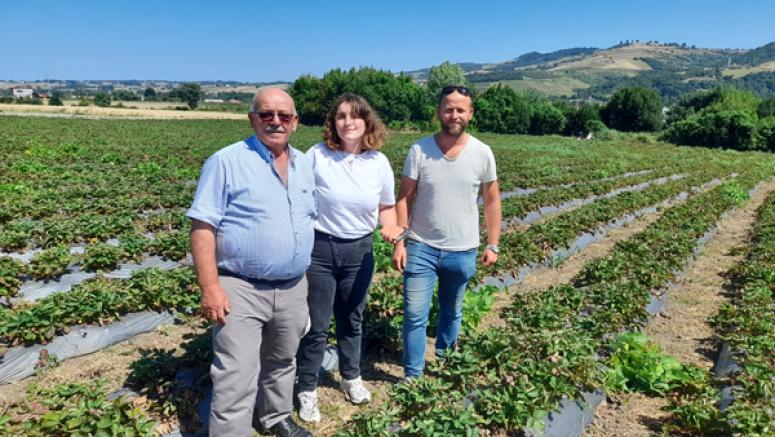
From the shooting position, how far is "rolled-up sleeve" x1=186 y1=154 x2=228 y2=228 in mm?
2711

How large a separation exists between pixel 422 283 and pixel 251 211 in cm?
158

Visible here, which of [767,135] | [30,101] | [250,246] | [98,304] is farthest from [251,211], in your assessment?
[30,101]

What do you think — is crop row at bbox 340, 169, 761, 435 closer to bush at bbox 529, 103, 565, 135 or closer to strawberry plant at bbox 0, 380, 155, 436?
strawberry plant at bbox 0, 380, 155, 436

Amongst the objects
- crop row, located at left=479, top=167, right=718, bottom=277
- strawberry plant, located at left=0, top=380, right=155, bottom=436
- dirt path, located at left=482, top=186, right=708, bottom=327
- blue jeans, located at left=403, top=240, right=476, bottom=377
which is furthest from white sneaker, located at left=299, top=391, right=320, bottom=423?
crop row, located at left=479, top=167, right=718, bottom=277

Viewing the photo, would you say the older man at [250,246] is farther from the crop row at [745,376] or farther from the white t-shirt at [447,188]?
the crop row at [745,376]

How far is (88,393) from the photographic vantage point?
3248mm

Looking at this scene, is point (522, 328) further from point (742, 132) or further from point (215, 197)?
point (742, 132)

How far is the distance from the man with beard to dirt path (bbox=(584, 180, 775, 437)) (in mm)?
1546

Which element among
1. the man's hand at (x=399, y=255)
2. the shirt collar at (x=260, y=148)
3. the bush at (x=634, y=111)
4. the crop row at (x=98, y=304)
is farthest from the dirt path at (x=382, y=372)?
the bush at (x=634, y=111)

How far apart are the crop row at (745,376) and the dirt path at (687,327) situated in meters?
0.21

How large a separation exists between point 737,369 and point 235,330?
459 cm

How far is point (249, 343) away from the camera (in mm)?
2967

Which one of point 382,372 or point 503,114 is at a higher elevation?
point 503,114

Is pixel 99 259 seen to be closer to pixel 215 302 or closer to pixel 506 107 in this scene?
pixel 215 302
